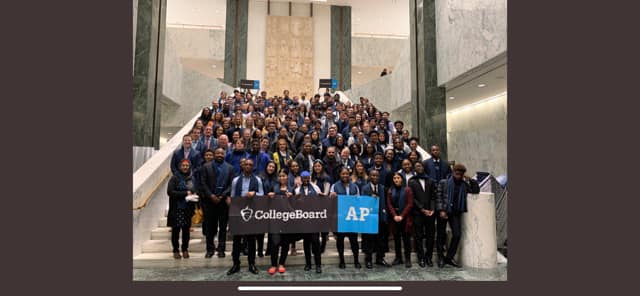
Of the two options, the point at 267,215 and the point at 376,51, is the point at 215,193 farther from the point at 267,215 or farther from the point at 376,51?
the point at 376,51

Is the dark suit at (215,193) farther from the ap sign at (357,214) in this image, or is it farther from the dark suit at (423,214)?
the dark suit at (423,214)

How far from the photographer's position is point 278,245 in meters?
6.99

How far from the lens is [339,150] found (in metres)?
9.23

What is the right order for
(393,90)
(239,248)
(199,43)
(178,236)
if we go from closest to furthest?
(239,248)
(178,236)
(393,90)
(199,43)

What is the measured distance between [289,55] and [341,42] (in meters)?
3.92

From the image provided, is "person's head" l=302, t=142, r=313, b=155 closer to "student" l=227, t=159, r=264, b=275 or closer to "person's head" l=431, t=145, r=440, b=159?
"student" l=227, t=159, r=264, b=275

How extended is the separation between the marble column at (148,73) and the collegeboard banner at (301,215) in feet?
28.0

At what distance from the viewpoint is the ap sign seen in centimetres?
718

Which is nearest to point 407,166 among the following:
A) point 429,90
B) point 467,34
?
point 467,34

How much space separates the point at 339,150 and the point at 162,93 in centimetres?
1024

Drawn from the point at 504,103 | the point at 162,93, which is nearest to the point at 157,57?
the point at 162,93

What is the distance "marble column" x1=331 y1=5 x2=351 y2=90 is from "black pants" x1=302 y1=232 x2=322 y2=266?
2138 centimetres

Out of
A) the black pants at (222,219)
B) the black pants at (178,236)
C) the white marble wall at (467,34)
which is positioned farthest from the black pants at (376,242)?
the white marble wall at (467,34)

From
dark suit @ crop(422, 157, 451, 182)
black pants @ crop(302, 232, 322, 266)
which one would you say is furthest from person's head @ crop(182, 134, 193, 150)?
dark suit @ crop(422, 157, 451, 182)
